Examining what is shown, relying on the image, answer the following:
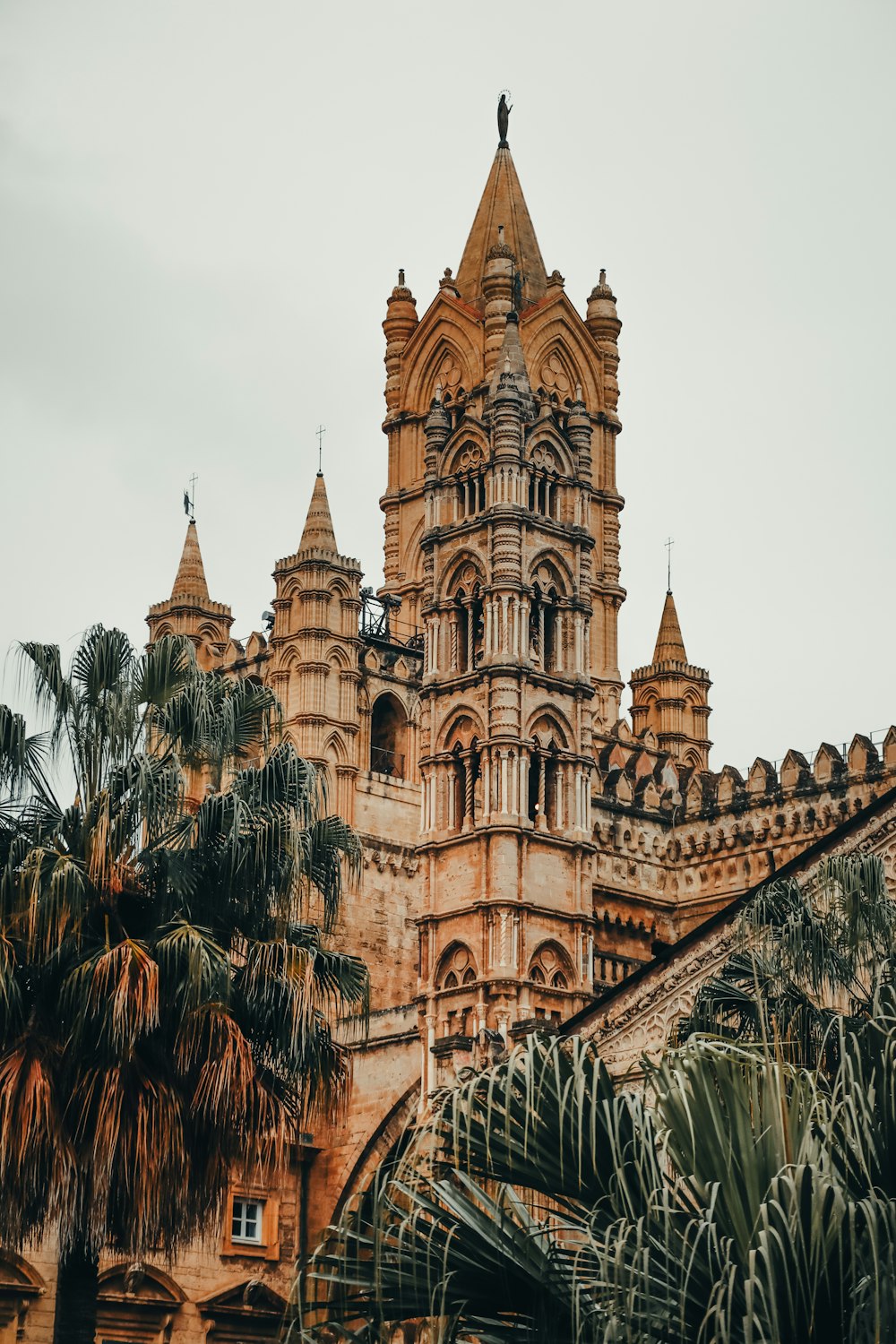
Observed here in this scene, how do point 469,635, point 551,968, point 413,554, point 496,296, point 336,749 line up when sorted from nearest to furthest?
point 551,968 → point 469,635 → point 336,749 → point 496,296 → point 413,554

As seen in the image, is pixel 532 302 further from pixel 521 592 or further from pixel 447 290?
pixel 521 592

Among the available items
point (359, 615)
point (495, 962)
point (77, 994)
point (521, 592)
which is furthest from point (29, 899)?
point (359, 615)

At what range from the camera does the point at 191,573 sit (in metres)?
63.9

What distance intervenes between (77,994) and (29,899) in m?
1.05

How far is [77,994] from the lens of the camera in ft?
70.6

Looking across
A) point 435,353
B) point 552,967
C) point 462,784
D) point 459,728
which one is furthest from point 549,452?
point 435,353

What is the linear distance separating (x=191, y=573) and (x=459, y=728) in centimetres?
2468

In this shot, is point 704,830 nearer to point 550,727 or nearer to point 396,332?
point 550,727

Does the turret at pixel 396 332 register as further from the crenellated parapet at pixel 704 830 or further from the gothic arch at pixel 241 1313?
the gothic arch at pixel 241 1313

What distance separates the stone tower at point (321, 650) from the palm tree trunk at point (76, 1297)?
33.6 meters

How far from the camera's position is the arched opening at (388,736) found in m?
59.2

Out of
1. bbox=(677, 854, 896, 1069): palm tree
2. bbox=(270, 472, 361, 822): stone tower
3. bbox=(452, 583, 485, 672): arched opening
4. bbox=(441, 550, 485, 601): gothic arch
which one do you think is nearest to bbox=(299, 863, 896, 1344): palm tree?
bbox=(677, 854, 896, 1069): palm tree

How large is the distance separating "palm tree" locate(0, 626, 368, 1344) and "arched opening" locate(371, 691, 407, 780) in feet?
110

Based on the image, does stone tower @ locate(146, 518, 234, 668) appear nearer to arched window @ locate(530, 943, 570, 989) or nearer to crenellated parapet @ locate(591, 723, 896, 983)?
crenellated parapet @ locate(591, 723, 896, 983)
